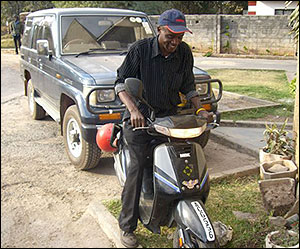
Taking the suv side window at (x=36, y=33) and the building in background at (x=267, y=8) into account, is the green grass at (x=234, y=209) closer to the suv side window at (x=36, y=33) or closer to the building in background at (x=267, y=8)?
the suv side window at (x=36, y=33)

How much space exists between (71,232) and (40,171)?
1.77 m

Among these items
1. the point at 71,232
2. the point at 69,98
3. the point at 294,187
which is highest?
the point at 69,98

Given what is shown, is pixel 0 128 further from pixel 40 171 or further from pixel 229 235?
pixel 229 235

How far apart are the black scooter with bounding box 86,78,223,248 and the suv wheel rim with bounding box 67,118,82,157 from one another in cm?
224

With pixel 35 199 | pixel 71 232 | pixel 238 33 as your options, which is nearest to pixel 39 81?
pixel 35 199

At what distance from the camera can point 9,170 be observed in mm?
5719

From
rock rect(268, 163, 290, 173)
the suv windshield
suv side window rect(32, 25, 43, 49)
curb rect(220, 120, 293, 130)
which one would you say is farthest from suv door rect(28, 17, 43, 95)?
rock rect(268, 163, 290, 173)

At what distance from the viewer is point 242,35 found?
19.5 metres

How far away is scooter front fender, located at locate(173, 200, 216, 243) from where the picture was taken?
2.90m

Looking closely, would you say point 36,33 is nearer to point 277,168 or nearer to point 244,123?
point 244,123

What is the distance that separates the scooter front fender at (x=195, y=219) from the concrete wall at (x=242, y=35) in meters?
16.9

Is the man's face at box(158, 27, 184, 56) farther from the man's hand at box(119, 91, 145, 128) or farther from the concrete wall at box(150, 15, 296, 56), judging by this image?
the concrete wall at box(150, 15, 296, 56)

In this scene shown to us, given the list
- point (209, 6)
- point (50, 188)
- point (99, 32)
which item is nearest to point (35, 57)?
point (99, 32)

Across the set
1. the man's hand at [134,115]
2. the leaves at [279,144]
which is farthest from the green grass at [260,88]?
the man's hand at [134,115]
